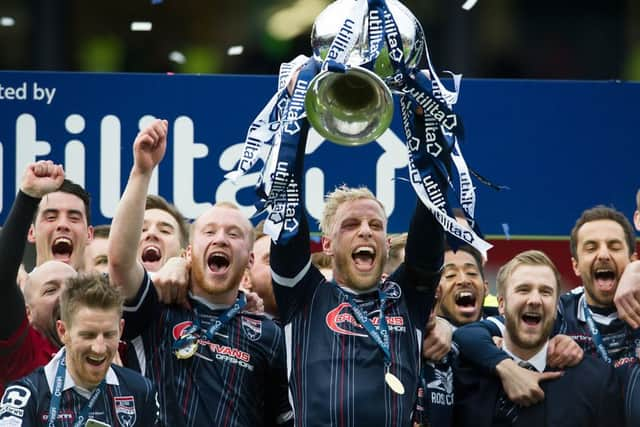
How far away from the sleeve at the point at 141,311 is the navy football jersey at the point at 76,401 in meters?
0.25

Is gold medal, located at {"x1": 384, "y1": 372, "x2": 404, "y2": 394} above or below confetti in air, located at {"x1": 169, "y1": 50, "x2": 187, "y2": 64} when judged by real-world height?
below

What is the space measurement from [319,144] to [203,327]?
69.6 inches

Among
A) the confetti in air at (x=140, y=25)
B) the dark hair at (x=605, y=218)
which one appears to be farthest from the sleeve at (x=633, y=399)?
the confetti in air at (x=140, y=25)

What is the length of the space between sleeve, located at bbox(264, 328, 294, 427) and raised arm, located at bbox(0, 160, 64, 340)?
93 centimetres

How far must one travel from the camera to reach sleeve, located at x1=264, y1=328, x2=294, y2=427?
5.87 meters

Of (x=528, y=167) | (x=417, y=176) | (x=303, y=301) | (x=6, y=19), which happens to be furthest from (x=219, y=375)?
(x=6, y=19)

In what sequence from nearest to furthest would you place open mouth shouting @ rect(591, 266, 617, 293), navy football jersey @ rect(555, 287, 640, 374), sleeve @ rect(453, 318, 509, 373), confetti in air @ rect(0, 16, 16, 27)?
sleeve @ rect(453, 318, 509, 373) → navy football jersey @ rect(555, 287, 640, 374) → open mouth shouting @ rect(591, 266, 617, 293) → confetti in air @ rect(0, 16, 16, 27)

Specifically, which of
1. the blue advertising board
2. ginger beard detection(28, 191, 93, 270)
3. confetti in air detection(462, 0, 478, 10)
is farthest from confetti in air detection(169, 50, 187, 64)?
ginger beard detection(28, 191, 93, 270)

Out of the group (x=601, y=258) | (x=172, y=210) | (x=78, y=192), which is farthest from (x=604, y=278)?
(x=78, y=192)

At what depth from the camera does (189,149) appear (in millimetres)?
7363

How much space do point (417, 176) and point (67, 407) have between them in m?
1.37

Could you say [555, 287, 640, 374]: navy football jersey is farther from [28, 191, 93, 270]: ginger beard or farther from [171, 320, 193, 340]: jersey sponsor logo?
[28, 191, 93, 270]: ginger beard

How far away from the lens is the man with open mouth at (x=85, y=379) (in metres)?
5.25

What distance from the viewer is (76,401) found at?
532 cm
